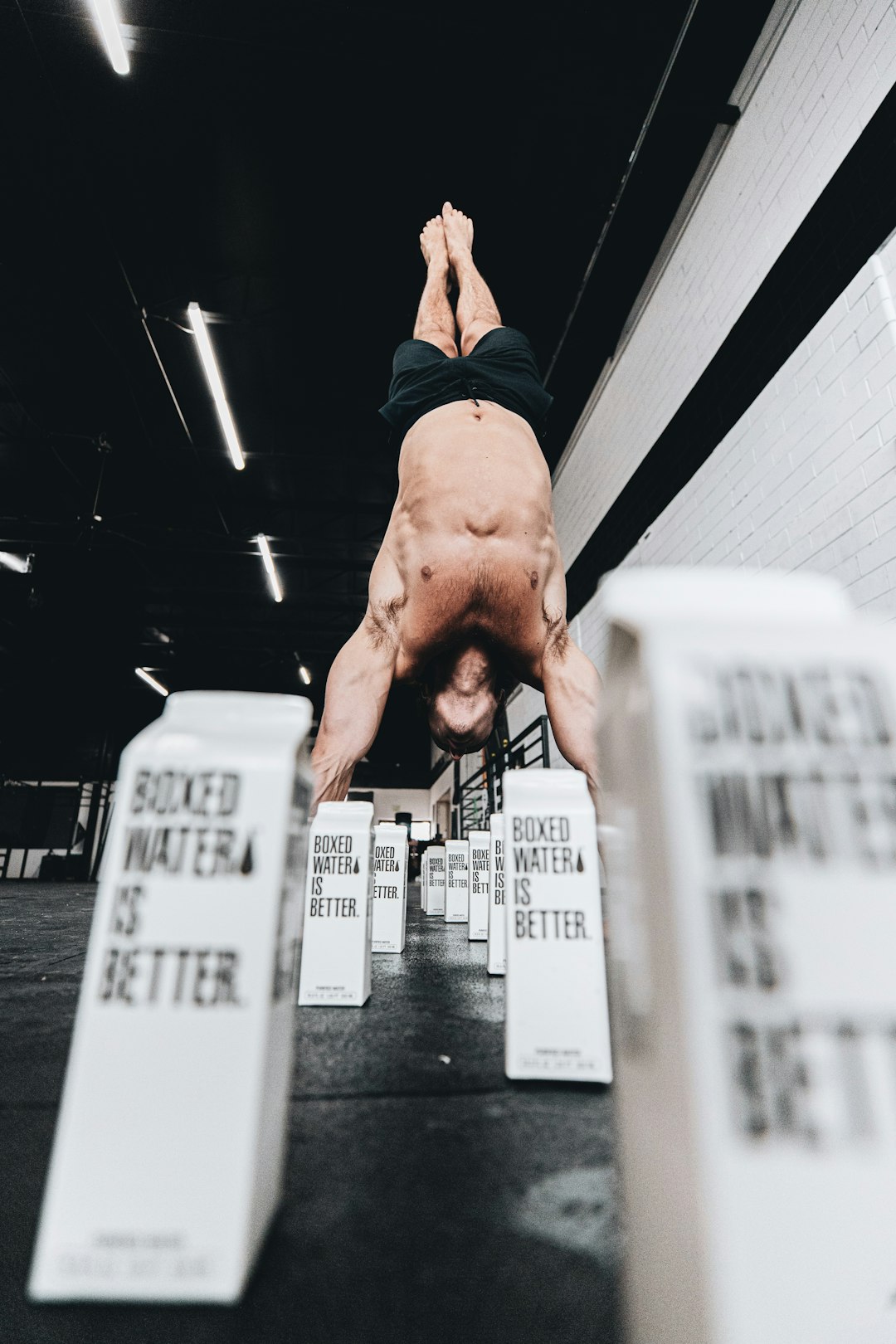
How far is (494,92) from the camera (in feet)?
9.82

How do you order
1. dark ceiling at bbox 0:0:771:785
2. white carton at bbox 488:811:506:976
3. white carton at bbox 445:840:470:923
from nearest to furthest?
white carton at bbox 488:811:506:976 < white carton at bbox 445:840:470:923 < dark ceiling at bbox 0:0:771:785

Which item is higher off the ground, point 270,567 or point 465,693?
point 270,567

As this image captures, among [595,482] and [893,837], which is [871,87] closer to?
[595,482]

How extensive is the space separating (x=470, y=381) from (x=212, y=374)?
335cm

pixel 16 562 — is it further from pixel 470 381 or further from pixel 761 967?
pixel 761 967

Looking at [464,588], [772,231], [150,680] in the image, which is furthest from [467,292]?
[150,680]

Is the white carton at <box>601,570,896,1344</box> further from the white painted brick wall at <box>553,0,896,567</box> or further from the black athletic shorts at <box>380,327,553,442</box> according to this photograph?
the white painted brick wall at <box>553,0,896,567</box>

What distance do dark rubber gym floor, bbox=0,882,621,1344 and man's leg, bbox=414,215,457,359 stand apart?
1891 millimetres

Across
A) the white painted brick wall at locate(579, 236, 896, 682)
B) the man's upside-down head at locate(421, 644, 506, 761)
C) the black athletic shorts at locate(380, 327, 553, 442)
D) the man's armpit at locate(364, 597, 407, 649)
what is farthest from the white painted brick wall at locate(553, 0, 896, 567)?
the man's armpit at locate(364, 597, 407, 649)

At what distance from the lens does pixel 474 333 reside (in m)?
2.00

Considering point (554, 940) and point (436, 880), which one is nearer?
point (554, 940)

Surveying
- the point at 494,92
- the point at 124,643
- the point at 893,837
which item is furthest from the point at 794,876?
the point at 124,643

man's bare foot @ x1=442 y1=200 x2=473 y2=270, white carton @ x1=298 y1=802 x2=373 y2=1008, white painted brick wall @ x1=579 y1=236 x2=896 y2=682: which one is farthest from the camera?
man's bare foot @ x1=442 y1=200 x2=473 y2=270

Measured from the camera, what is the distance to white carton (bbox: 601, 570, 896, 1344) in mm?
191
